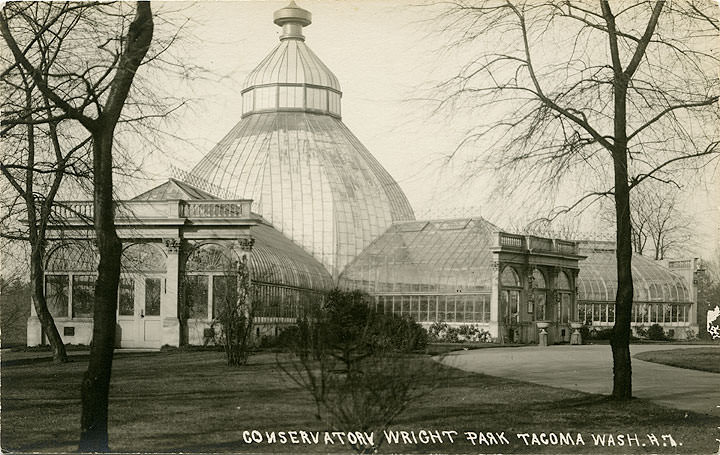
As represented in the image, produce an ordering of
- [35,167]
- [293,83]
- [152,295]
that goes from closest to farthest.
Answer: [35,167]
[152,295]
[293,83]

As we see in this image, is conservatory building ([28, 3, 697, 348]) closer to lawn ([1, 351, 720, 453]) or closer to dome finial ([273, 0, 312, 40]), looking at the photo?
dome finial ([273, 0, 312, 40])

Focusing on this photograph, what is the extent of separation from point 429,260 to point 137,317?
52.6 ft

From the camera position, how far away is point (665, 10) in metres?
16.1

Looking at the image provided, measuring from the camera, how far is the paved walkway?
1780 centimetres

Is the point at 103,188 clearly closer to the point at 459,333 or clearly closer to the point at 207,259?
the point at 207,259

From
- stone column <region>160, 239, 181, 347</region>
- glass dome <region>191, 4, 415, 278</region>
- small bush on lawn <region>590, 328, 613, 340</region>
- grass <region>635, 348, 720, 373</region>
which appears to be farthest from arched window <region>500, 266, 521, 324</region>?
stone column <region>160, 239, 181, 347</region>

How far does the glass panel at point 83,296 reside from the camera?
31.5 meters

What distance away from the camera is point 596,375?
22.3 metres

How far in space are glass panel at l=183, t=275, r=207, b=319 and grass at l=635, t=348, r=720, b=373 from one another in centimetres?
1704

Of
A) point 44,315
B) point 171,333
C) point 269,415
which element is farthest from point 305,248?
point 269,415

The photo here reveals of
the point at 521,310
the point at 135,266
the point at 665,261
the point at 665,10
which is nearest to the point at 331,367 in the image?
the point at 665,10

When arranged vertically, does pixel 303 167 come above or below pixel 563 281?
above

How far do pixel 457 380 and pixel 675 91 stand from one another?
832cm

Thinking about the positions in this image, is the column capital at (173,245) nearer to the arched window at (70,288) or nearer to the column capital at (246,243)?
the column capital at (246,243)
